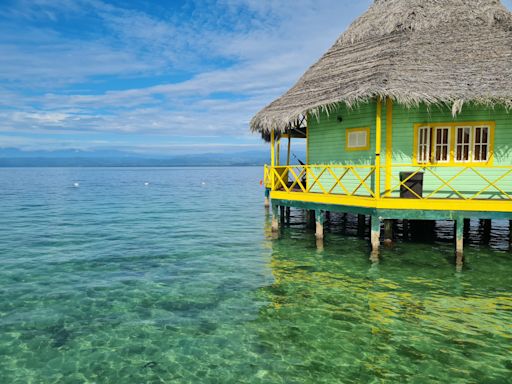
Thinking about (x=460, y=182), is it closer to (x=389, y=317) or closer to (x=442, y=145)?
(x=442, y=145)

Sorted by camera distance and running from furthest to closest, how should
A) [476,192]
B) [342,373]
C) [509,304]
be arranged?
[476,192], [509,304], [342,373]

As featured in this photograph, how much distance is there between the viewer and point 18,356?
6727 millimetres

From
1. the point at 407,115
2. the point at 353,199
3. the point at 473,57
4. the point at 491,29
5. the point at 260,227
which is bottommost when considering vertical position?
the point at 260,227

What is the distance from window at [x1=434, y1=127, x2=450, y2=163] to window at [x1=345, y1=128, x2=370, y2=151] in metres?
2.00

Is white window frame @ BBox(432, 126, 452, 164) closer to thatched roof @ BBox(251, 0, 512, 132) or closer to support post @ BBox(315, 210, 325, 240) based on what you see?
thatched roof @ BBox(251, 0, 512, 132)


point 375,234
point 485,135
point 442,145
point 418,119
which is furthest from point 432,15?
point 375,234

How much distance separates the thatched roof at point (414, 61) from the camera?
11258 millimetres

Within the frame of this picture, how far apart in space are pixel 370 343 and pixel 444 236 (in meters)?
10.3

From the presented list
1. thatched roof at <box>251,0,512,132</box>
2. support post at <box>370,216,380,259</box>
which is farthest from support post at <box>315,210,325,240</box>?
thatched roof at <box>251,0,512,132</box>

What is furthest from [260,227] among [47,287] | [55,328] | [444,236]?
[55,328]

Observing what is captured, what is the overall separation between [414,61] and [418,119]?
1.87m

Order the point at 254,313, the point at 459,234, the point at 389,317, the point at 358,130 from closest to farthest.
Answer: the point at 389,317, the point at 254,313, the point at 459,234, the point at 358,130

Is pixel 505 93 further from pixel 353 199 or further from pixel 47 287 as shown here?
pixel 47 287

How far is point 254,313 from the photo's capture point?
850 centimetres
